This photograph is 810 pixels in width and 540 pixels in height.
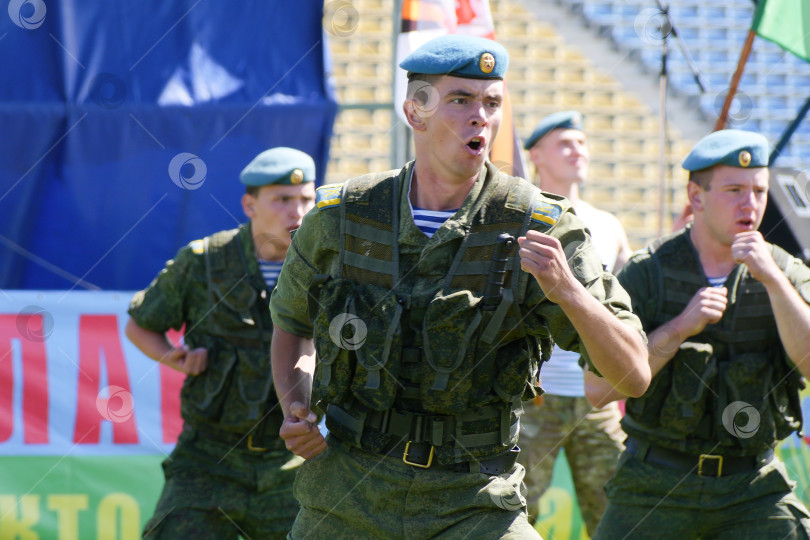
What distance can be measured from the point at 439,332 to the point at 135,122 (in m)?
4.48

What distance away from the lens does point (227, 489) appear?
15.6 feet

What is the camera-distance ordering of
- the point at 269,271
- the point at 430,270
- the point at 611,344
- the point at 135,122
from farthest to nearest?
the point at 135,122 → the point at 269,271 → the point at 430,270 → the point at 611,344

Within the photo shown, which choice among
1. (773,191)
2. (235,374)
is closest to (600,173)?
(773,191)

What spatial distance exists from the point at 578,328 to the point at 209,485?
2483 millimetres

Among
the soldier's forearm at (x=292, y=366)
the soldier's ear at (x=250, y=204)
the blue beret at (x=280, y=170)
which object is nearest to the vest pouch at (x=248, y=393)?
the soldier's ear at (x=250, y=204)

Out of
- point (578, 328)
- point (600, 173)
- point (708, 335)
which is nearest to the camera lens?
point (578, 328)

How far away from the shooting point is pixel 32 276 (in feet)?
22.9

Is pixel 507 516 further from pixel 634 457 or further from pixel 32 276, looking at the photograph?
pixel 32 276

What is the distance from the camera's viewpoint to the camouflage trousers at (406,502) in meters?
3.01

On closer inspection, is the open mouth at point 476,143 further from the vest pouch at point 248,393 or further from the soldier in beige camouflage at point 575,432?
the soldier in beige camouflage at point 575,432

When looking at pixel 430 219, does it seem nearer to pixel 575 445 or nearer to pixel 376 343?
pixel 376 343

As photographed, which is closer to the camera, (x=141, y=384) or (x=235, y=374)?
(x=235, y=374)

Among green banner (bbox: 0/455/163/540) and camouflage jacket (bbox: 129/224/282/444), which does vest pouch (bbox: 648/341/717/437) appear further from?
green banner (bbox: 0/455/163/540)

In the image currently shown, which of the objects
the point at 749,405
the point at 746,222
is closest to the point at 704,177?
the point at 746,222
